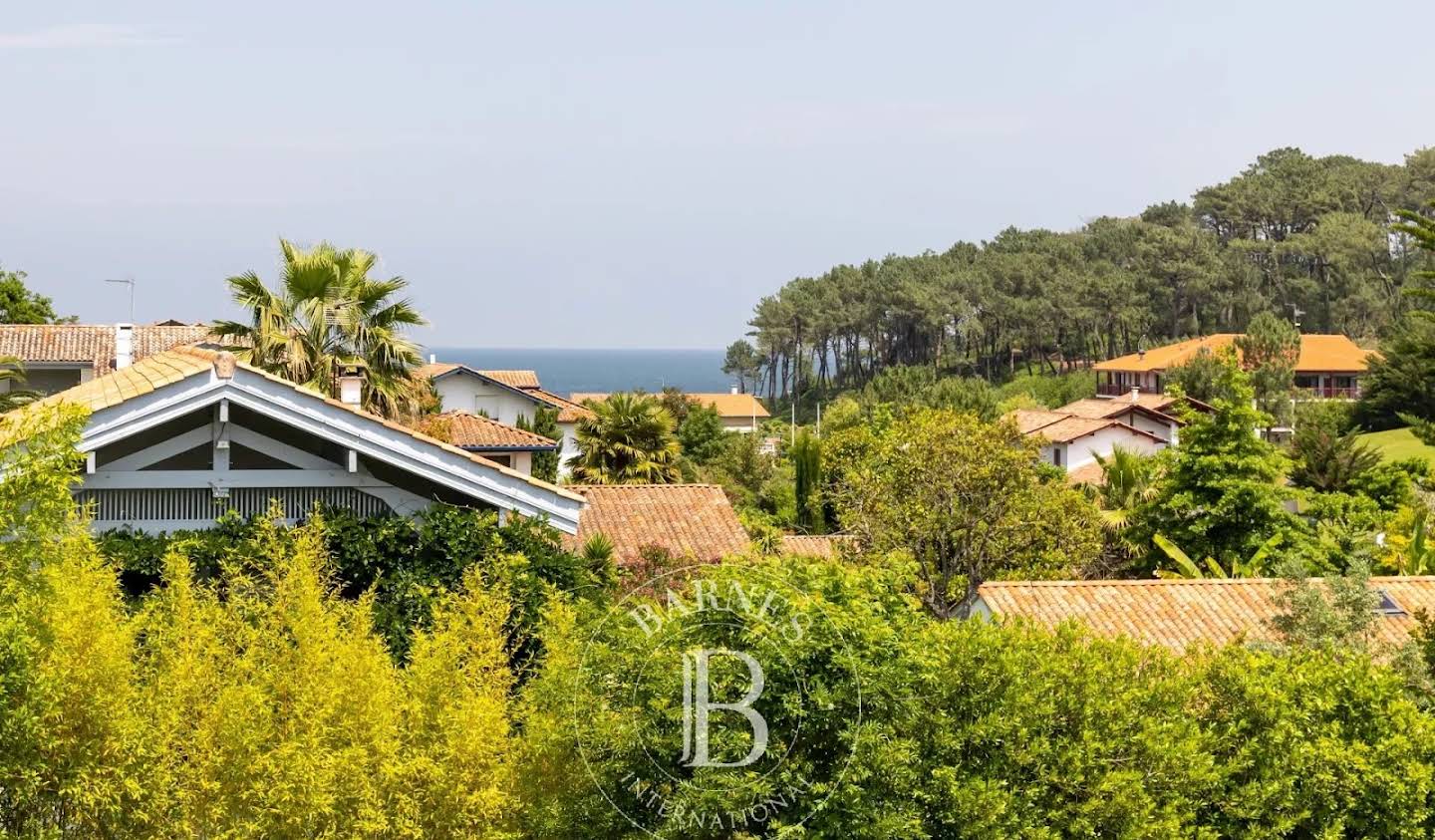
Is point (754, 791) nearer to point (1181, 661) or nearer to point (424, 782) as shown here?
point (424, 782)

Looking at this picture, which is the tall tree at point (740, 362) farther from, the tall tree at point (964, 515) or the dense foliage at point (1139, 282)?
the tall tree at point (964, 515)

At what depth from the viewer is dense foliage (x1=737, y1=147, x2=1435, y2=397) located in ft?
340

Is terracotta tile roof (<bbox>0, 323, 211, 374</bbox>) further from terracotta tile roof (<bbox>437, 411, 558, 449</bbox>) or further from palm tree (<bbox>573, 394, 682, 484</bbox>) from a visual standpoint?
palm tree (<bbox>573, 394, 682, 484</bbox>)

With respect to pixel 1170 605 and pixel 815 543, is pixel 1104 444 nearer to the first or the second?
pixel 815 543

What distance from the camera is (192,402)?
1157 cm

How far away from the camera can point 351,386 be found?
53.3 feet

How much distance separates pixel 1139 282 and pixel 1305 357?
27.2m

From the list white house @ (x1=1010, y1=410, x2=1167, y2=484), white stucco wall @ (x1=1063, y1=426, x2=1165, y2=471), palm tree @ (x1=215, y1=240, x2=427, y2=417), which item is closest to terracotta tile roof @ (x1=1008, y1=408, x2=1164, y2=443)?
white house @ (x1=1010, y1=410, x2=1167, y2=484)

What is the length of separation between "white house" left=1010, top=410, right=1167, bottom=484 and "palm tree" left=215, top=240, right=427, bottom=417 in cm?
4216

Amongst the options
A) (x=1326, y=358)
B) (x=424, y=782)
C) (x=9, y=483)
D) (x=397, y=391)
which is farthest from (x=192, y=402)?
(x=1326, y=358)

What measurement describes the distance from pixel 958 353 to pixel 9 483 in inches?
4399

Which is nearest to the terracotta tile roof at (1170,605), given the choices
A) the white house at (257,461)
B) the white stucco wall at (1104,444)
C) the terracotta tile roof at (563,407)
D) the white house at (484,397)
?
the white house at (257,461)

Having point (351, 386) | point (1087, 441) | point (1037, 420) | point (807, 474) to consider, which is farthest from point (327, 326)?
point (1037, 420)

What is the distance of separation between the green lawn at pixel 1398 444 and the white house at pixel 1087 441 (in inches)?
314
